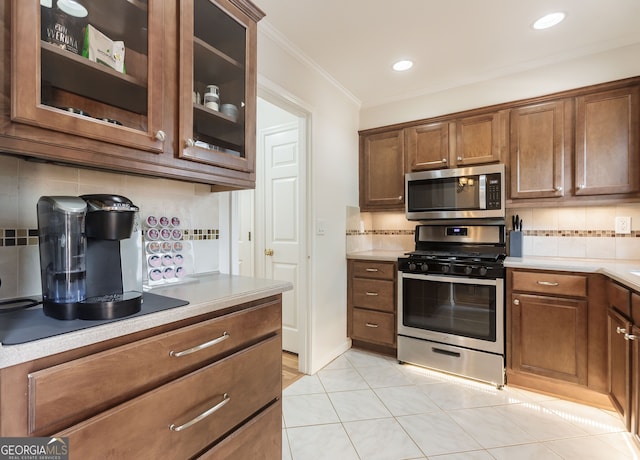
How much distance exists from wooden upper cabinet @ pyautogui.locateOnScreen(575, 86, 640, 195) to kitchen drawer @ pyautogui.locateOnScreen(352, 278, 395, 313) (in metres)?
1.57

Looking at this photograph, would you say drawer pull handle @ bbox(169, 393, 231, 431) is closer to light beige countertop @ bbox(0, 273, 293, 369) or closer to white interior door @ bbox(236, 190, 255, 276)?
light beige countertop @ bbox(0, 273, 293, 369)

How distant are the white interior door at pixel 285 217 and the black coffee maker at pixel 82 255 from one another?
1751 millimetres

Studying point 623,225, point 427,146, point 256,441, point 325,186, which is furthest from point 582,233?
point 256,441

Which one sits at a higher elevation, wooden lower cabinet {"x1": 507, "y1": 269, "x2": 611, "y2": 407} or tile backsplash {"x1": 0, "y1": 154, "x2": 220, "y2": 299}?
tile backsplash {"x1": 0, "y1": 154, "x2": 220, "y2": 299}

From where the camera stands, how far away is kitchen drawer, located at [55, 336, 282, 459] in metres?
0.75

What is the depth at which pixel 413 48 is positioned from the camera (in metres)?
2.18

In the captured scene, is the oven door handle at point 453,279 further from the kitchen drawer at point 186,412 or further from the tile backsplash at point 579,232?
the kitchen drawer at point 186,412

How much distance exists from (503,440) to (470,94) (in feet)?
8.31

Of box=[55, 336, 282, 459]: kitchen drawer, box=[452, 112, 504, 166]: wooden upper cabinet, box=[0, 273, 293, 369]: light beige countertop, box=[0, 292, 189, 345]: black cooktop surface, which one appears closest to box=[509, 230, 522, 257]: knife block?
box=[452, 112, 504, 166]: wooden upper cabinet

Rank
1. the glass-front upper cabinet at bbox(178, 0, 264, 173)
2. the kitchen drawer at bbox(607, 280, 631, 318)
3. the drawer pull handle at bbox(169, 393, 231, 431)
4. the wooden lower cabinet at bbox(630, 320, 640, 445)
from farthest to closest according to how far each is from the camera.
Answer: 1. the kitchen drawer at bbox(607, 280, 631, 318)
2. the wooden lower cabinet at bbox(630, 320, 640, 445)
3. the glass-front upper cabinet at bbox(178, 0, 264, 173)
4. the drawer pull handle at bbox(169, 393, 231, 431)

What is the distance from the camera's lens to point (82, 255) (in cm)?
90

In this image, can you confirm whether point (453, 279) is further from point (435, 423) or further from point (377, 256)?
point (435, 423)

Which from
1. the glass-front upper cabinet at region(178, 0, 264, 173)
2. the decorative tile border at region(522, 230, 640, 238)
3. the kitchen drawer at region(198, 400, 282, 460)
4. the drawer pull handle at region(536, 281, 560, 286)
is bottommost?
the kitchen drawer at region(198, 400, 282, 460)

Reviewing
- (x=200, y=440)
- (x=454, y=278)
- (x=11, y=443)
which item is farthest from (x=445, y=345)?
(x=11, y=443)
